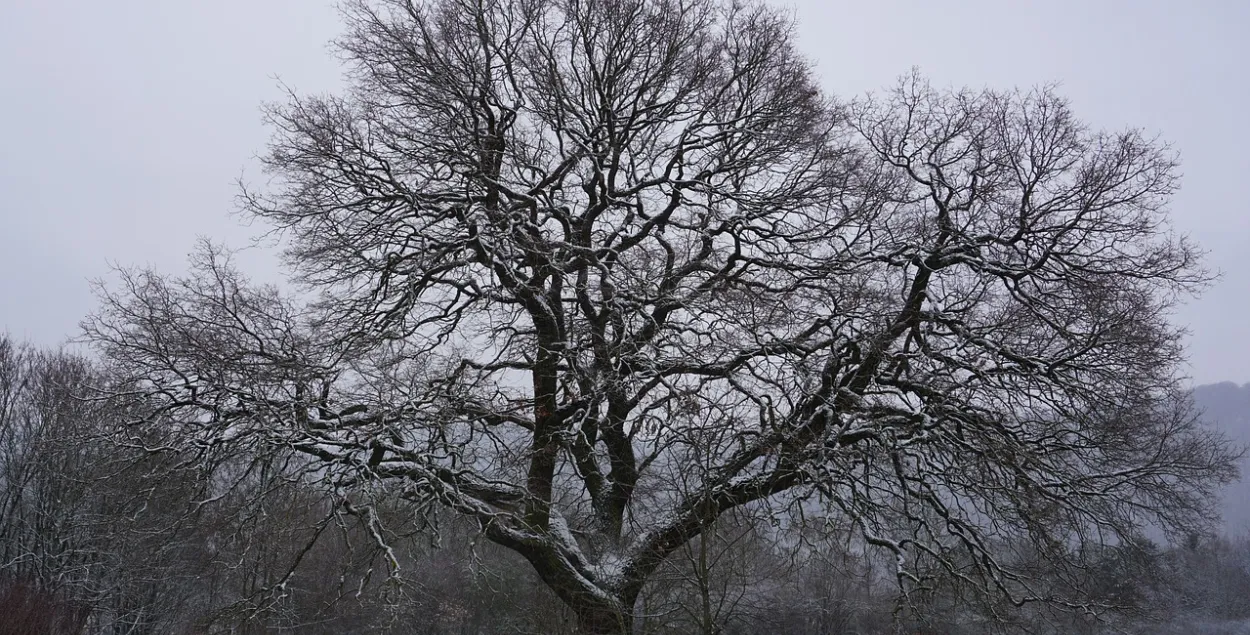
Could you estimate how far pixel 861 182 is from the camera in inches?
440

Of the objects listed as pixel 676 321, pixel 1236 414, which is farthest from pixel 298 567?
pixel 1236 414

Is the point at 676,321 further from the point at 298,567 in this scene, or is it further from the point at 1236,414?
the point at 1236,414

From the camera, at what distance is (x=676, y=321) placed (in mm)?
9656

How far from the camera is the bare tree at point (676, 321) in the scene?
28.0 feet

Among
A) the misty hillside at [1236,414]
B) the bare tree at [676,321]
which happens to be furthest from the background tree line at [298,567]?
the misty hillside at [1236,414]

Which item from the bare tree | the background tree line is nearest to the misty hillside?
the background tree line

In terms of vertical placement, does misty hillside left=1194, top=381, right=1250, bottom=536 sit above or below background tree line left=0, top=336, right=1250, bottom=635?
above

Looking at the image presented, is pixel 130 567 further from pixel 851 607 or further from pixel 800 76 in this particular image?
pixel 851 607

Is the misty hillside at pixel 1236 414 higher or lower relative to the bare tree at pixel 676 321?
higher

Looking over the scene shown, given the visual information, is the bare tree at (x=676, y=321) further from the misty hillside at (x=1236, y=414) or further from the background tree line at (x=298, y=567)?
the misty hillside at (x=1236, y=414)

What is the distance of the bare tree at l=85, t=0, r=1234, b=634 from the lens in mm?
8531

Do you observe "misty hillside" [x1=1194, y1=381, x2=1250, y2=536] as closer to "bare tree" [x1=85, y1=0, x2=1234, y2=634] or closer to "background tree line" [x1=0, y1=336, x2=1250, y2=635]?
"background tree line" [x1=0, y1=336, x2=1250, y2=635]

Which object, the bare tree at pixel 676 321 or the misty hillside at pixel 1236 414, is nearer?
the bare tree at pixel 676 321

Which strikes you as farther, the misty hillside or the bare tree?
the misty hillside
